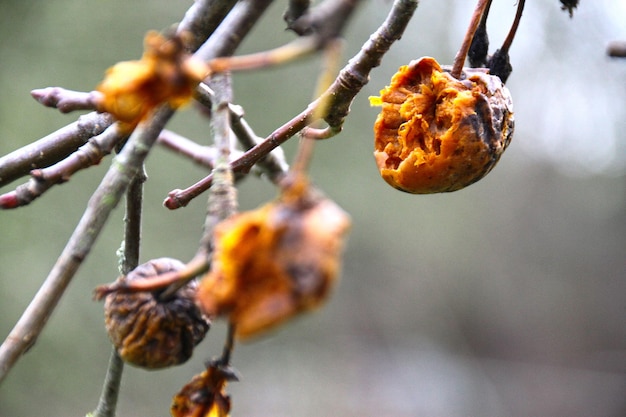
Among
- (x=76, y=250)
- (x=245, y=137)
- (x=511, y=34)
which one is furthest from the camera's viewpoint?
(x=245, y=137)

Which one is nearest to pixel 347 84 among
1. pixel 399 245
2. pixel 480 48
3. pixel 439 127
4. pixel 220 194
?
pixel 439 127

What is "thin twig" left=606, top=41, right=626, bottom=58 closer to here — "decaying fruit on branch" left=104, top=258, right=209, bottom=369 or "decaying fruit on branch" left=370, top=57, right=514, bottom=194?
"decaying fruit on branch" left=370, top=57, right=514, bottom=194

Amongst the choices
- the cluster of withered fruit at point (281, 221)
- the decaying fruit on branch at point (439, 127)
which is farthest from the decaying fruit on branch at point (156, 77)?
the decaying fruit on branch at point (439, 127)

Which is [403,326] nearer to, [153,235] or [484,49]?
[153,235]

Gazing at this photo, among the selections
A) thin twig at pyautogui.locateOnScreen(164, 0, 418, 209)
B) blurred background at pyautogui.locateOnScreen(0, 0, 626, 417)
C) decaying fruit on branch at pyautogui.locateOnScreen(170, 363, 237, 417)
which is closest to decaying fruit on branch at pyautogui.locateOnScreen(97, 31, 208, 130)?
decaying fruit on branch at pyautogui.locateOnScreen(170, 363, 237, 417)

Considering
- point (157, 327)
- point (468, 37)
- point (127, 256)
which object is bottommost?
point (157, 327)

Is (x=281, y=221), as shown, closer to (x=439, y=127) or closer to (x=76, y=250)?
(x=76, y=250)

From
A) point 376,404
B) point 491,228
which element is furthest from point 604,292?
point 376,404
